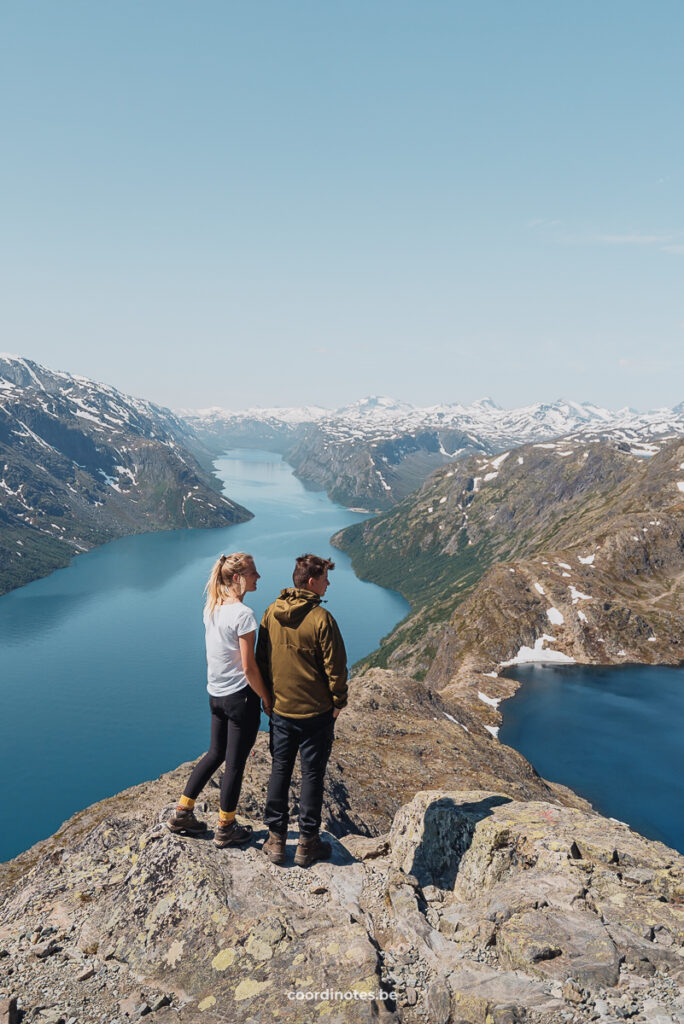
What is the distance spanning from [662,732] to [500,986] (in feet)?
387

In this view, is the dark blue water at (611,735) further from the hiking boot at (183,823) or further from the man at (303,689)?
the hiking boot at (183,823)

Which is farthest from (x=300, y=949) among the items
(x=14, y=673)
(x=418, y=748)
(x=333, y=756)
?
(x=14, y=673)

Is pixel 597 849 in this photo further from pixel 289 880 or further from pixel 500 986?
pixel 289 880

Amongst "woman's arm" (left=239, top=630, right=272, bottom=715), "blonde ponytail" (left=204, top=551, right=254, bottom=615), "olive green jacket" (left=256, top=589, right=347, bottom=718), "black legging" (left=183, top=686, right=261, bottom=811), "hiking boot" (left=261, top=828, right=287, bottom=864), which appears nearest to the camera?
"woman's arm" (left=239, top=630, right=272, bottom=715)

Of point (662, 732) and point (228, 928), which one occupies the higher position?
point (228, 928)

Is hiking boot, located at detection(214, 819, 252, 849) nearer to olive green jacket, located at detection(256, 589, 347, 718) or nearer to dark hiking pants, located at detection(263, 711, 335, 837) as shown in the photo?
dark hiking pants, located at detection(263, 711, 335, 837)

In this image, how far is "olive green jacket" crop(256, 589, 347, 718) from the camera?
10.7 metres

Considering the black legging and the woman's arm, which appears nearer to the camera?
the woman's arm

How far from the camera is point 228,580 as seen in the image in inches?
442

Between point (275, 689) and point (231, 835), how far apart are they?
12.4 feet

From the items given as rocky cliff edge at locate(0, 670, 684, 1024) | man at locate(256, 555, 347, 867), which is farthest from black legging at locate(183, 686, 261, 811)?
rocky cliff edge at locate(0, 670, 684, 1024)

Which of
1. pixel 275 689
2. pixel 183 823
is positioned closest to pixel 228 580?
pixel 275 689

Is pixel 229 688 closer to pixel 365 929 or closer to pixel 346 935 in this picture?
pixel 346 935

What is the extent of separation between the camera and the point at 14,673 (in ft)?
641
